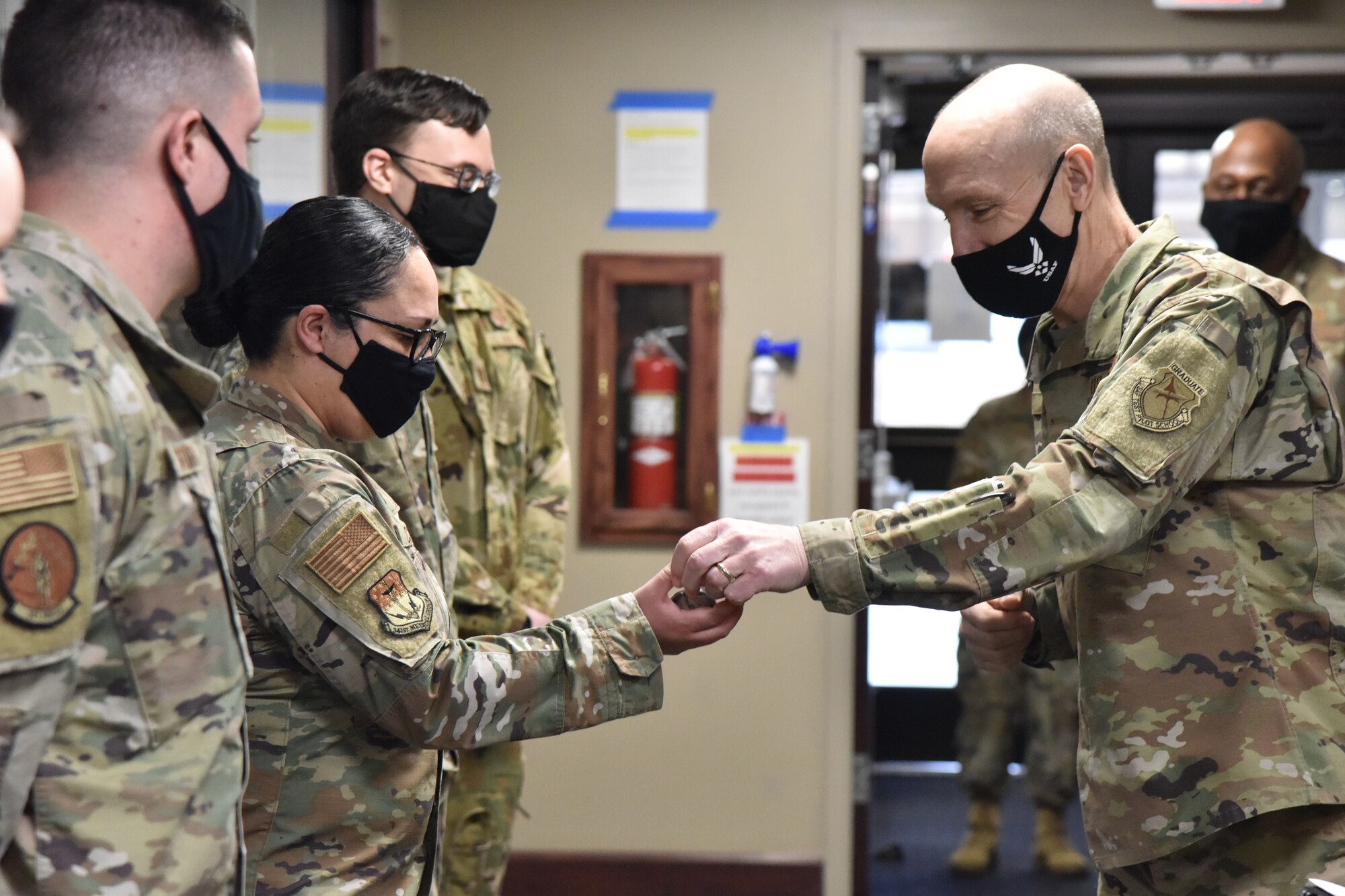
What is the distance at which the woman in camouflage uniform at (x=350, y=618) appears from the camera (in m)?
1.36

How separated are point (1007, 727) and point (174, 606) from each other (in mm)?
3632

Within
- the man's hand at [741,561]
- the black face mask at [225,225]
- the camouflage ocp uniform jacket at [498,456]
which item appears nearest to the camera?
the black face mask at [225,225]

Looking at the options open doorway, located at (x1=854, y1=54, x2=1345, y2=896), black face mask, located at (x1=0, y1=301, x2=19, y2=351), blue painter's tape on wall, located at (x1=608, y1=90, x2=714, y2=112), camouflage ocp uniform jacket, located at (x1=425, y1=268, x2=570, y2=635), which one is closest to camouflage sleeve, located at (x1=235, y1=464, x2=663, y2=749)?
black face mask, located at (x1=0, y1=301, x2=19, y2=351)

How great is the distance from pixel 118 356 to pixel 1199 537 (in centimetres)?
121

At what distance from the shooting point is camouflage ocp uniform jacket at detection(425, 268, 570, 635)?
254cm

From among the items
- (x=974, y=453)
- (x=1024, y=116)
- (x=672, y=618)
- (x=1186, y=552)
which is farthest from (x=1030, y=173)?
(x=974, y=453)

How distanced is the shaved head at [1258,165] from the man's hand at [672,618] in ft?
8.32

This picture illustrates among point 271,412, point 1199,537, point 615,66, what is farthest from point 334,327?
point 615,66

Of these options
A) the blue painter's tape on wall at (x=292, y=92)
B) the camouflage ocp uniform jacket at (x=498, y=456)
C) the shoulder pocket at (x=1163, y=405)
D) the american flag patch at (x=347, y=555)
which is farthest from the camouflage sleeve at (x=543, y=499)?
the shoulder pocket at (x=1163, y=405)

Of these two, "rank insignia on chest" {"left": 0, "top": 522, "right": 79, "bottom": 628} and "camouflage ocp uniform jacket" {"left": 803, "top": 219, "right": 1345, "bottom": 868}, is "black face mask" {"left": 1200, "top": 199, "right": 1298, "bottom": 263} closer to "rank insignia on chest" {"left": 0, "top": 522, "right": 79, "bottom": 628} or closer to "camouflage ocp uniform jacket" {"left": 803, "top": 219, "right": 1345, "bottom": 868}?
"camouflage ocp uniform jacket" {"left": 803, "top": 219, "right": 1345, "bottom": 868}

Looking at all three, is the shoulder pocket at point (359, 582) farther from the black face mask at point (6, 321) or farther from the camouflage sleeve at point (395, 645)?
the black face mask at point (6, 321)

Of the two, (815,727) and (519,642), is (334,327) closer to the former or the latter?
(519,642)

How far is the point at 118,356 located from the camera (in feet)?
3.39

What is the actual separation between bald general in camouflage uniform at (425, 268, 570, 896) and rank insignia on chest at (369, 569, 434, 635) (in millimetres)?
1050
